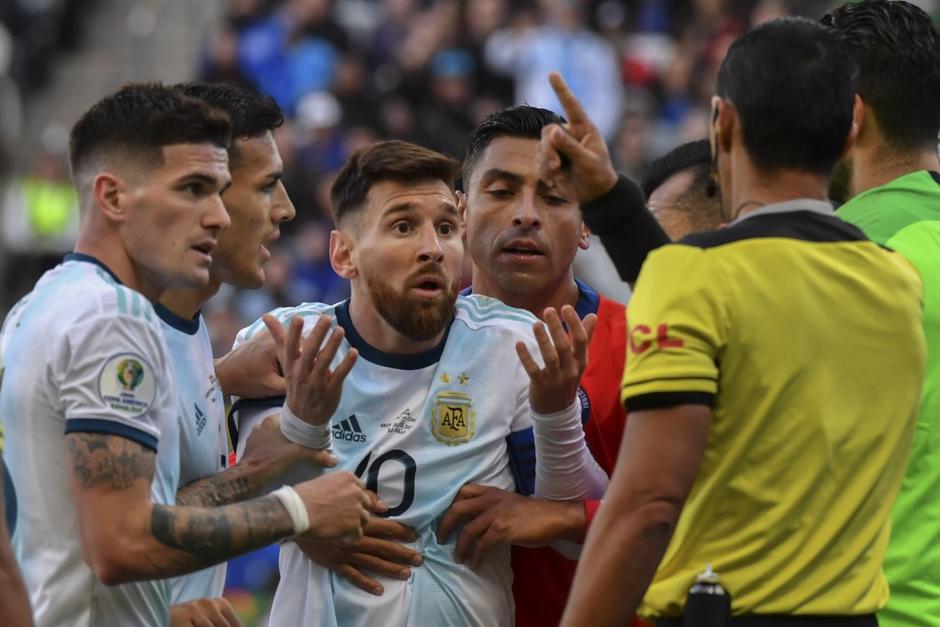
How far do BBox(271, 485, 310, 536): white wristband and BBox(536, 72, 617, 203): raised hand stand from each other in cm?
112

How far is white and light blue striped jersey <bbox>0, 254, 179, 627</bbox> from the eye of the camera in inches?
160

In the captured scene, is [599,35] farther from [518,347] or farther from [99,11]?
[518,347]

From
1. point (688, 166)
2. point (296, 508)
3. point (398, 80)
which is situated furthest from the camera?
point (398, 80)

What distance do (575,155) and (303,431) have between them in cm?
124

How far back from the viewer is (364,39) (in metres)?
18.2

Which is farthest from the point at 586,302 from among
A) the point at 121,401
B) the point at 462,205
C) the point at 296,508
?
the point at 121,401

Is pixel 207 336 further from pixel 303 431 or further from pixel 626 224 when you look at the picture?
pixel 626 224

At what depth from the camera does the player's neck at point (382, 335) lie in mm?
5145

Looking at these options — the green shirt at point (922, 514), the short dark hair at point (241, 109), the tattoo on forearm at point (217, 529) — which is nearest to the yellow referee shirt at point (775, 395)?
the green shirt at point (922, 514)

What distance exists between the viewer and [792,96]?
3934 millimetres

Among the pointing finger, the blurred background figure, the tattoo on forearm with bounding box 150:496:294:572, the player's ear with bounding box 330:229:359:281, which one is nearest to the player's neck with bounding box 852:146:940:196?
the pointing finger

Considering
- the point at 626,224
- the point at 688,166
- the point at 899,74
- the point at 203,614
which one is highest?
the point at 899,74

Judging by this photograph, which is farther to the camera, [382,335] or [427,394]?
[382,335]

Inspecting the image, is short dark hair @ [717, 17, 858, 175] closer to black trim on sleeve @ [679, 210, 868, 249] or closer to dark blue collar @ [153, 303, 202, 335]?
black trim on sleeve @ [679, 210, 868, 249]
